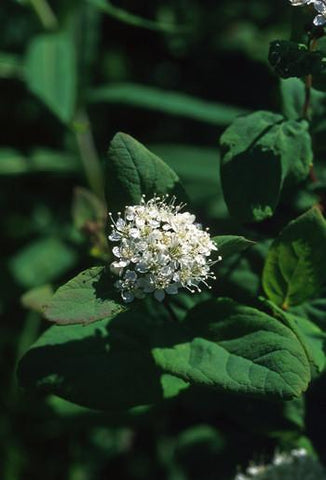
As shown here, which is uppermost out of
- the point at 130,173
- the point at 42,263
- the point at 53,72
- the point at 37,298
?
the point at 130,173

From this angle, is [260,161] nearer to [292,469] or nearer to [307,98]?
[307,98]

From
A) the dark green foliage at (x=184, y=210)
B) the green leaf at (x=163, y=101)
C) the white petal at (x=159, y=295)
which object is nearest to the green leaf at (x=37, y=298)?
the dark green foliage at (x=184, y=210)

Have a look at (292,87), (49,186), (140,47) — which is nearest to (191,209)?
(292,87)

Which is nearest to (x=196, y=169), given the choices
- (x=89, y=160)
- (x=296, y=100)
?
(x=89, y=160)

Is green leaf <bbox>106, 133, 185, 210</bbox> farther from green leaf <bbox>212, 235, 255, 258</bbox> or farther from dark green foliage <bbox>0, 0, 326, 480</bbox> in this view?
green leaf <bbox>212, 235, 255, 258</bbox>

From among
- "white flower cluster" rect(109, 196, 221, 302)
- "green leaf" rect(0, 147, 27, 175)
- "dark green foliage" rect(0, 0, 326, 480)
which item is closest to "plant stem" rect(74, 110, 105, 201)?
"dark green foliage" rect(0, 0, 326, 480)

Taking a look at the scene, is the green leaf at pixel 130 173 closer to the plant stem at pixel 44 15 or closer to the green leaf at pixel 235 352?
the green leaf at pixel 235 352
